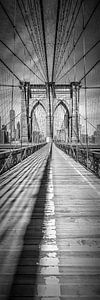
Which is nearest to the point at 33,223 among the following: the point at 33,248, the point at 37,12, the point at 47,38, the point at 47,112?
the point at 33,248

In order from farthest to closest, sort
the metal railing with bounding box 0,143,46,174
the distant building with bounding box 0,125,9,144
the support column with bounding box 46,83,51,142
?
the support column with bounding box 46,83,51,142 < the distant building with bounding box 0,125,9,144 < the metal railing with bounding box 0,143,46,174

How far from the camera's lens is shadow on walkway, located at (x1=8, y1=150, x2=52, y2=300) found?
3.72 feet

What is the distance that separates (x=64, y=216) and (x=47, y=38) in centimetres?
1645

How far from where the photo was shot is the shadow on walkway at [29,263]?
113cm

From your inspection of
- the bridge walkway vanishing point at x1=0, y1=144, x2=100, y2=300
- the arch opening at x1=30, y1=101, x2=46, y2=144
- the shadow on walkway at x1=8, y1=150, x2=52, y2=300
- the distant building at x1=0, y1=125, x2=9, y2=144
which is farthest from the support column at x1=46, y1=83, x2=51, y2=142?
the shadow on walkway at x1=8, y1=150, x2=52, y2=300

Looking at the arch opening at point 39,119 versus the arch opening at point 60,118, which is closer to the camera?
the arch opening at point 39,119

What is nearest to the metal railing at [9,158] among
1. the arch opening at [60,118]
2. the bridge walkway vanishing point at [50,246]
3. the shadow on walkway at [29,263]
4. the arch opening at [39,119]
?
the bridge walkway vanishing point at [50,246]

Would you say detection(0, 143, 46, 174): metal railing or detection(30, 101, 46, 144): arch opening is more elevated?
detection(30, 101, 46, 144): arch opening

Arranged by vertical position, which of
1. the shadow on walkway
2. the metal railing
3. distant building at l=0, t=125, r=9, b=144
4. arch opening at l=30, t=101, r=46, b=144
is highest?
arch opening at l=30, t=101, r=46, b=144

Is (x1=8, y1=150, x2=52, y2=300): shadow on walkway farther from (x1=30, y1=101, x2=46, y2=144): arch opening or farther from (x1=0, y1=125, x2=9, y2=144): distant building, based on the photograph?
(x1=30, y1=101, x2=46, y2=144): arch opening

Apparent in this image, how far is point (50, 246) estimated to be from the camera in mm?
1616

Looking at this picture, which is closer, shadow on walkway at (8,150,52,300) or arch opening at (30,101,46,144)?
shadow on walkway at (8,150,52,300)

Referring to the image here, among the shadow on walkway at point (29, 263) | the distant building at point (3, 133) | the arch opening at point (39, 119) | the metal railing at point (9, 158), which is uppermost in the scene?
the arch opening at point (39, 119)

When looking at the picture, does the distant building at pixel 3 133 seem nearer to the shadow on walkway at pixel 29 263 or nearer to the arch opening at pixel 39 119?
the shadow on walkway at pixel 29 263
